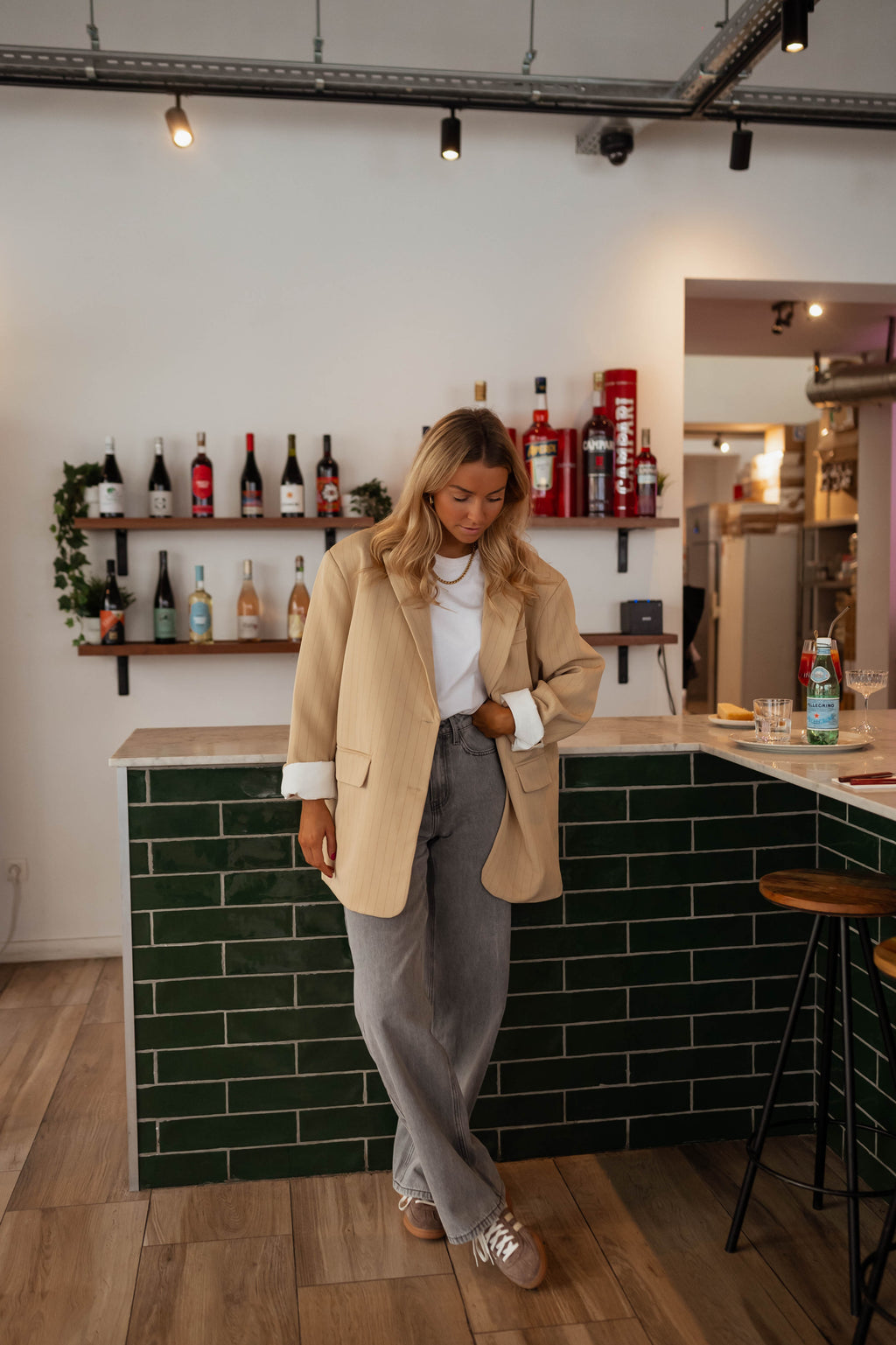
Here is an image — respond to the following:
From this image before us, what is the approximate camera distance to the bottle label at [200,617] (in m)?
3.55

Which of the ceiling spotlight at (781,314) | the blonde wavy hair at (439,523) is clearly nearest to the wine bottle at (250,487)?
the blonde wavy hair at (439,523)

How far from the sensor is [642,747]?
7.50ft

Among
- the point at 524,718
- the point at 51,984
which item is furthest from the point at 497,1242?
the point at 51,984

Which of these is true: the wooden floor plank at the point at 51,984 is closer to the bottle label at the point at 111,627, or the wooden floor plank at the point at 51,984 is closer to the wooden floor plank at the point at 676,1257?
the bottle label at the point at 111,627

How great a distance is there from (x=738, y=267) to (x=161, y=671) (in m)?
2.52

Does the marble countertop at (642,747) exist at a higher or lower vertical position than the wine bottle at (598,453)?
lower

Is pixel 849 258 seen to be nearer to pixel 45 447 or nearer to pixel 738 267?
pixel 738 267

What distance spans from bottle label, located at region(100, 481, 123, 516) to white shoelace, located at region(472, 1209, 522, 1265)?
2491 millimetres

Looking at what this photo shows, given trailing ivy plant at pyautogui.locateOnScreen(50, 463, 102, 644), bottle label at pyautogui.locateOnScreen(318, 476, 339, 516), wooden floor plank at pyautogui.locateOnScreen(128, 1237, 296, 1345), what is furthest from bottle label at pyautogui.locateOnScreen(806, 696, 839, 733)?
trailing ivy plant at pyautogui.locateOnScreen(50, 463, 102, 644)

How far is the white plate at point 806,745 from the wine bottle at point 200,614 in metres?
1.97

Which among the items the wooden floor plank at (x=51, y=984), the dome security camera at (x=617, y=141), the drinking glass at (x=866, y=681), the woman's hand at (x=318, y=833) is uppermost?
the dome security camera at (x=617, y=141)

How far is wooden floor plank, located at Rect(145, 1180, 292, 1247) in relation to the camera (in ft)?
6.75

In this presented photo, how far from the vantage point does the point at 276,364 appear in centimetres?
362

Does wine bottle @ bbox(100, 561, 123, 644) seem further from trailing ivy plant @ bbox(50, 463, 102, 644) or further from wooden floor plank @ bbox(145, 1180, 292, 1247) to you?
wooden floor plank @ bbox(145, 1180, 292, 1247)
